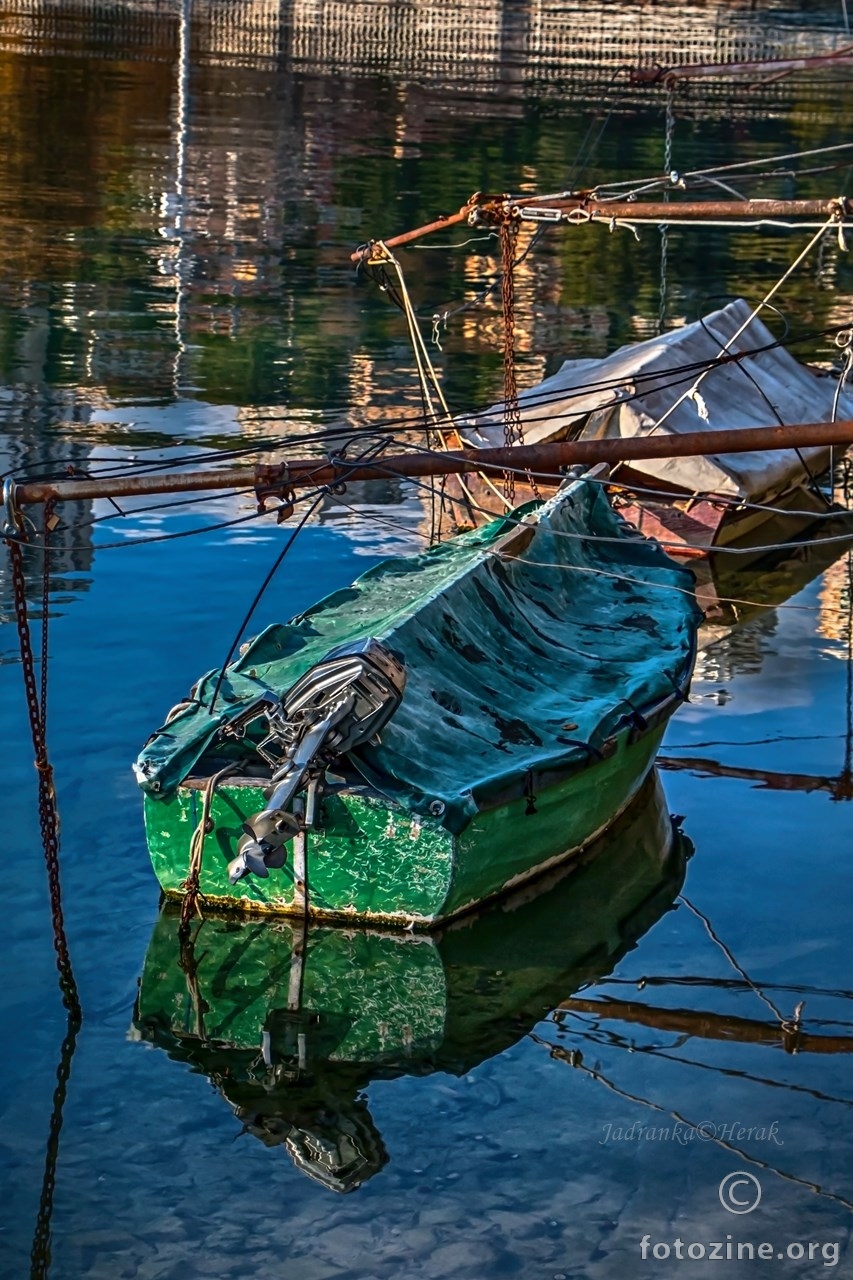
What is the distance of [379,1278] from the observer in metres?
9.33

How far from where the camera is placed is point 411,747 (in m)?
12.5

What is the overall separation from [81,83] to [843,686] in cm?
5061

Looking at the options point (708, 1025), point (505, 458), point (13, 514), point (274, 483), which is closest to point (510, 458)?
point (505, 458)

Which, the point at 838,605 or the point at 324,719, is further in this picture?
the point at 838,605

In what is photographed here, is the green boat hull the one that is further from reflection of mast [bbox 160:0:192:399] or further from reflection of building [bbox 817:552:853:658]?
reflection of mast [bbox 160:0:192:399]

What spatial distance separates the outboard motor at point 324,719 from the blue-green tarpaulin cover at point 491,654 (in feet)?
1.39

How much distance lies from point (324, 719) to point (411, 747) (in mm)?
1103

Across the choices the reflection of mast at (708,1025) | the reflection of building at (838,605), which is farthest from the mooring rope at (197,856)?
the reflection of building at (838,605)

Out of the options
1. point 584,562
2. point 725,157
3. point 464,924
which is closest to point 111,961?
point 464,924

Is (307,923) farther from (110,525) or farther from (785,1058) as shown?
(110,525)

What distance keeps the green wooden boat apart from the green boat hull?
1 cm

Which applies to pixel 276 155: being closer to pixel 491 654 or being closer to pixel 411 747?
pixel 491 654
